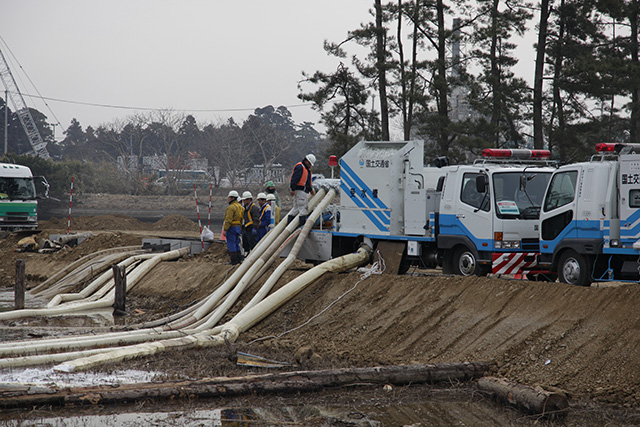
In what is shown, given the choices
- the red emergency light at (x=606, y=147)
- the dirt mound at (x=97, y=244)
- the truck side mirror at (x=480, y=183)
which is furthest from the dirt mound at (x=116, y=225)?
the red emergency light at (x=606, y=147)

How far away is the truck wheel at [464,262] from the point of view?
576 inches

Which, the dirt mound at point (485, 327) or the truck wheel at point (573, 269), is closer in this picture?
the dirt mound at point (485, 327)

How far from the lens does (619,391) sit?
9234 mm

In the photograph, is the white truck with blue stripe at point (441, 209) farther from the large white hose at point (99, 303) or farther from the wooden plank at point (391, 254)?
the large white hose at point (99, 303)

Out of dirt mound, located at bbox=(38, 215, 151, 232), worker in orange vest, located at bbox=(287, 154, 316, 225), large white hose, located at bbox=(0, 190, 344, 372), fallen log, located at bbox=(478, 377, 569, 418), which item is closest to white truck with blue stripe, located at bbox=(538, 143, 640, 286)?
fallen log, located at bbox=(478, 377, 569, 418)

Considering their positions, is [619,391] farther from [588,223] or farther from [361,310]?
[361,310]

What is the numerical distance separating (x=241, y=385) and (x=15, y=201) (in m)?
25.4

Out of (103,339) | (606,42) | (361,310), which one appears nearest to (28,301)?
(103,339)

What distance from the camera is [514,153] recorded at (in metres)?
15.2

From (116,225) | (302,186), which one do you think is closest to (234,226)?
(302,186)

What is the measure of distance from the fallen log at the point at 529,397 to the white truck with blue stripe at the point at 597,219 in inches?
144

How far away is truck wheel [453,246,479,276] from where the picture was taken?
14.6 metres

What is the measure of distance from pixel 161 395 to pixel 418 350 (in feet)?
14.8

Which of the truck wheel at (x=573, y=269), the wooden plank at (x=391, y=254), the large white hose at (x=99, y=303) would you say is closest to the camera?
the truck wheel at (x=573, y=269)
